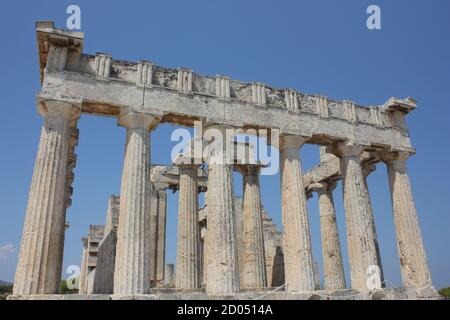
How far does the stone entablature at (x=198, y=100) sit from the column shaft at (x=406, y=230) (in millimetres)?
1425

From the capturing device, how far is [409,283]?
17969mm

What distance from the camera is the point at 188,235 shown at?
18.4 metres

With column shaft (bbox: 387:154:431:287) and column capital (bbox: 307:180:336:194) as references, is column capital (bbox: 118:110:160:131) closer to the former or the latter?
column capital (bbox: 307:180:336:194)

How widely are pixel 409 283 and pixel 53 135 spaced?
16164mm

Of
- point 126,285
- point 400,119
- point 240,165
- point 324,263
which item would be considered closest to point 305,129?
point 240,165

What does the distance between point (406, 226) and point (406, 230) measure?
19 centimetres

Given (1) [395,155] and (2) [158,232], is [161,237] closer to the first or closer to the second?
(2) [158,232]

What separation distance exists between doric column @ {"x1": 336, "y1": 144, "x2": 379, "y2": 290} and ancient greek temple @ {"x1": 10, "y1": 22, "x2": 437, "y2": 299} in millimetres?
47

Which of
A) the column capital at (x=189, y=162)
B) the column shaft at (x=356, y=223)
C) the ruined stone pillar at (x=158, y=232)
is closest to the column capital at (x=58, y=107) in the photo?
the column capital at (x=189, y=162)

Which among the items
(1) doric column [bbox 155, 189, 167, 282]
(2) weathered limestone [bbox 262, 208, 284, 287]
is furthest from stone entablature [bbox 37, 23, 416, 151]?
(2) weathered limestone [bbox 262, 208, 284, 287]

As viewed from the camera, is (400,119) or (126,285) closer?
(126,285)

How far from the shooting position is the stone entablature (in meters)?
14.4
